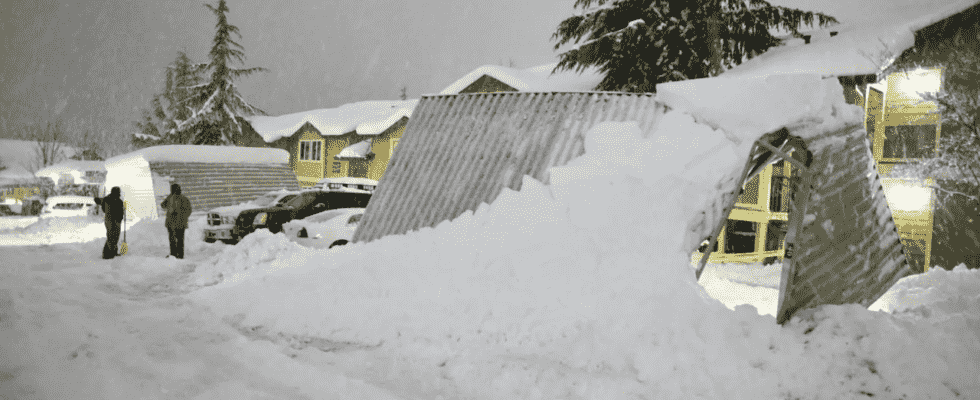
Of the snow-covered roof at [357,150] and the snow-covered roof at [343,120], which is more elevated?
the snow-covered roof at [343,120]

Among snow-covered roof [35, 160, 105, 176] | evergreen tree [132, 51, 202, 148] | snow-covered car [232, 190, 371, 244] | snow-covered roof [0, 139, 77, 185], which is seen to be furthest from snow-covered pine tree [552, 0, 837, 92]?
snow-covered roof [0, 139, 77, 185]

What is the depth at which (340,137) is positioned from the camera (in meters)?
32.0

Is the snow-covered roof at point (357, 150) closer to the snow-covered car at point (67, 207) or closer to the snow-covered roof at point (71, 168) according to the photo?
the snow-covered car at point (67, 207)

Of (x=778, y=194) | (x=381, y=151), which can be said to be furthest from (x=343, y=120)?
(x=778, y=194)

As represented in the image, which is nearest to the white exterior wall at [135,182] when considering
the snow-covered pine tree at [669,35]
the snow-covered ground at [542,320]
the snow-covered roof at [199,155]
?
the snow-covered roof at [199,155]

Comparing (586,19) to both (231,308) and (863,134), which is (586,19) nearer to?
(863,134)

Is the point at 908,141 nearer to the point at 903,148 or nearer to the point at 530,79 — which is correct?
the point at 903,148

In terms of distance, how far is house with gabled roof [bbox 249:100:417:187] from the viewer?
1177 inches

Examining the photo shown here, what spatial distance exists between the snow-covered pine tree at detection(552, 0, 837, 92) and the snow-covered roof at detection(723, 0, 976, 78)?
32.0 inches

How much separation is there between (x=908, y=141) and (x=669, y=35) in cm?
724

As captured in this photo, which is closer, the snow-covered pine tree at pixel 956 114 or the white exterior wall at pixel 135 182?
the snow-covered pine tree at pixel 956 114

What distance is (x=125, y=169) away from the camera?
63.2 feet

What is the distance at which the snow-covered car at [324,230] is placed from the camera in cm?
1237

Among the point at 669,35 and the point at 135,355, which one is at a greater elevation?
the point at 669,35
